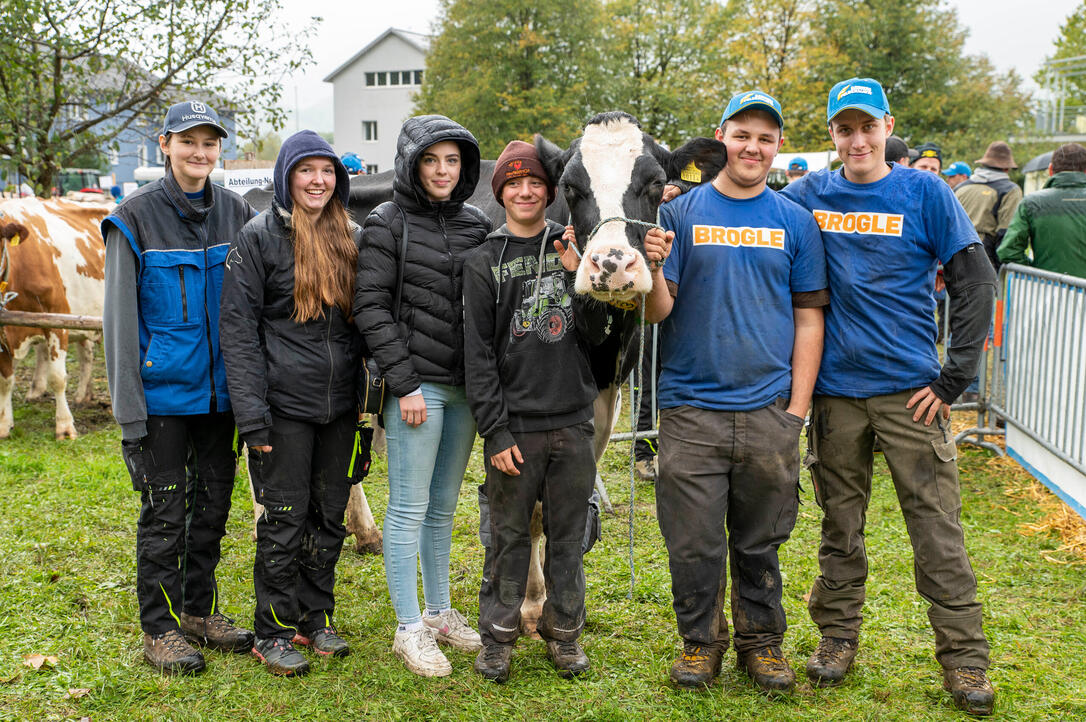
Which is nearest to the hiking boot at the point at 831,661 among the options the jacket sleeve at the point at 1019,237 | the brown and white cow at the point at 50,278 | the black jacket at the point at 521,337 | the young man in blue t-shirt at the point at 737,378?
the young man in blue t-shirt at the point at 737,378

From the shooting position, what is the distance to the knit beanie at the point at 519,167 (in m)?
3.38

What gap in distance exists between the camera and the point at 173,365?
3482 mm

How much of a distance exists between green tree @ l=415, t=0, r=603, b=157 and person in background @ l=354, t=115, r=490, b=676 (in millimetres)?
28968

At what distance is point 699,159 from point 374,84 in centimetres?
5755

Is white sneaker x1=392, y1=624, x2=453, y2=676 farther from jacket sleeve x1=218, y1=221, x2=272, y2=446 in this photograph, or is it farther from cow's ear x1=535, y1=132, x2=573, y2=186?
cow's ear x1=535, y1=132, x2=573, y2=186

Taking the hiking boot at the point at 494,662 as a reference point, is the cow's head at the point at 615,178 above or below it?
above

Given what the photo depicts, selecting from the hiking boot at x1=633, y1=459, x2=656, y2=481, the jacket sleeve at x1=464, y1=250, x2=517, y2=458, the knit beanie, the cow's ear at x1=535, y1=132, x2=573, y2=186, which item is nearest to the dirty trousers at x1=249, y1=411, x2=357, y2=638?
the jacket sleeve at x1=464, y1=250, x2=517, y2=458

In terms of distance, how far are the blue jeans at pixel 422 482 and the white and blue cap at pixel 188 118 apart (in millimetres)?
1405

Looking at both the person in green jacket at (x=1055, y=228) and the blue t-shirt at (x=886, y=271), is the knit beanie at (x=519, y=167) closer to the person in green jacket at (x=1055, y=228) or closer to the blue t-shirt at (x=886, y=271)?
the blue t-shirt at (x=886, y=271)

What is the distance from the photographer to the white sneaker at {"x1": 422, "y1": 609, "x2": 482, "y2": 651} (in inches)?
150

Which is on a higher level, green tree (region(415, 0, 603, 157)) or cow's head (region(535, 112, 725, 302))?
green tree (region(415, 0, 603, 157))

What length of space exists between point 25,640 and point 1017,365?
6.69 metres

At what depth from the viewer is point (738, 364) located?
3.25m

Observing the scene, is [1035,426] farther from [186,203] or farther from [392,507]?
[186,203]
